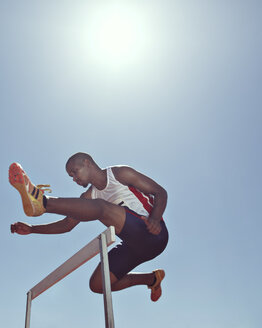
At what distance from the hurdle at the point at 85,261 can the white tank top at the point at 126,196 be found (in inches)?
24.3

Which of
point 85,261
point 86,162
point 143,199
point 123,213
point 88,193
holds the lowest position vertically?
point 85,261

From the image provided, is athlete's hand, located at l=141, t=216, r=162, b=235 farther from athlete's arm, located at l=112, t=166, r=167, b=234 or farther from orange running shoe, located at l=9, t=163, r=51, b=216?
orange running shoe, located at l=9, t=163, r=51, b=216

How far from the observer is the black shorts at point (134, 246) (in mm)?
2916

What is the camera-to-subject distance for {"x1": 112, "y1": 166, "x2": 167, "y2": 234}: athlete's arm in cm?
299

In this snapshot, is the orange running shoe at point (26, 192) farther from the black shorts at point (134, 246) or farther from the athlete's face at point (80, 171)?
the black shorts at point (134, 246)

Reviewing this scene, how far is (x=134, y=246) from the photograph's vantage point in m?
3.02

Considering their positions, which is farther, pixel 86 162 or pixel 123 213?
pixel 86 162

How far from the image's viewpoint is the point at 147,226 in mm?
2936

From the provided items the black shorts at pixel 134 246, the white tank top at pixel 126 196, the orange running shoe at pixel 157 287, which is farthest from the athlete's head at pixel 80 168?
the orange running shoe at pixel 157 287

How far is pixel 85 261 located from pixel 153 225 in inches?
27.0

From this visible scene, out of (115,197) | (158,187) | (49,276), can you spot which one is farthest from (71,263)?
(158,187)

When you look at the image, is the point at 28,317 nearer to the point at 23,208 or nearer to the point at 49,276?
the point at 49,276

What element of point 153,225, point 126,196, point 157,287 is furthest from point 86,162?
point 157,287

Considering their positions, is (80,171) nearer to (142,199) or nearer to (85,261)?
(142,199)
